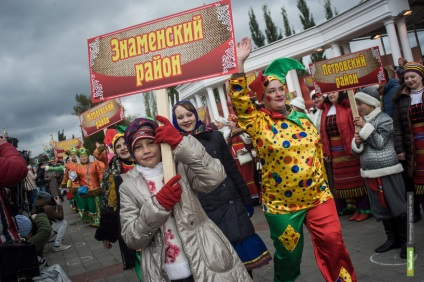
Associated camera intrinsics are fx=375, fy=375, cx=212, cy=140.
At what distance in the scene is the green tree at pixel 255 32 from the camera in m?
34.1

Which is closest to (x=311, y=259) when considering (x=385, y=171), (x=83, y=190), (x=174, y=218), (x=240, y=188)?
(x=385, y=171)

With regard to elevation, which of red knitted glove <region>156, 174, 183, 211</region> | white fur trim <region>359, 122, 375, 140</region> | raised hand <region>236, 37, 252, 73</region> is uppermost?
raised hand <region>236, 37, 252, 73</region>

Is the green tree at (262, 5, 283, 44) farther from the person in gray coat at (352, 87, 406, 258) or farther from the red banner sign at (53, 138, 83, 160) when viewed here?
the person in gray coat at (352, 87, 406, 258)

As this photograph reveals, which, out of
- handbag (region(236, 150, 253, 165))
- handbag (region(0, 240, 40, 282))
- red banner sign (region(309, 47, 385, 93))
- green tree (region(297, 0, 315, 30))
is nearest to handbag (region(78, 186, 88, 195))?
handbag (region(236, 150, 253, 165))

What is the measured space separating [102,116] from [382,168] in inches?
199

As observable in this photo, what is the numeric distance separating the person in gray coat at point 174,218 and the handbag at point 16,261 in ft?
2.92

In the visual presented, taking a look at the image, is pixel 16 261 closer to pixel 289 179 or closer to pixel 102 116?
pixel 289 179

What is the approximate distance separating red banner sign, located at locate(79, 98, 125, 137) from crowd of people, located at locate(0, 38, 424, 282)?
2.19m

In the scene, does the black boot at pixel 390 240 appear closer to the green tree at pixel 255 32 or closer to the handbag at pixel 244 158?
the handbag at pixel 244 158

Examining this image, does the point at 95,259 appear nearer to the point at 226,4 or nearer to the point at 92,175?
the point at 92,175

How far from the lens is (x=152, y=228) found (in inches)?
84.7

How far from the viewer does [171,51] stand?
2.60 m

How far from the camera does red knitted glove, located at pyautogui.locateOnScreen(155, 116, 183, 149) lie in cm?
223

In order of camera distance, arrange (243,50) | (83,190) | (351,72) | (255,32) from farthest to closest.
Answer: (255,32), (83,190), (351,72), (243,50)
